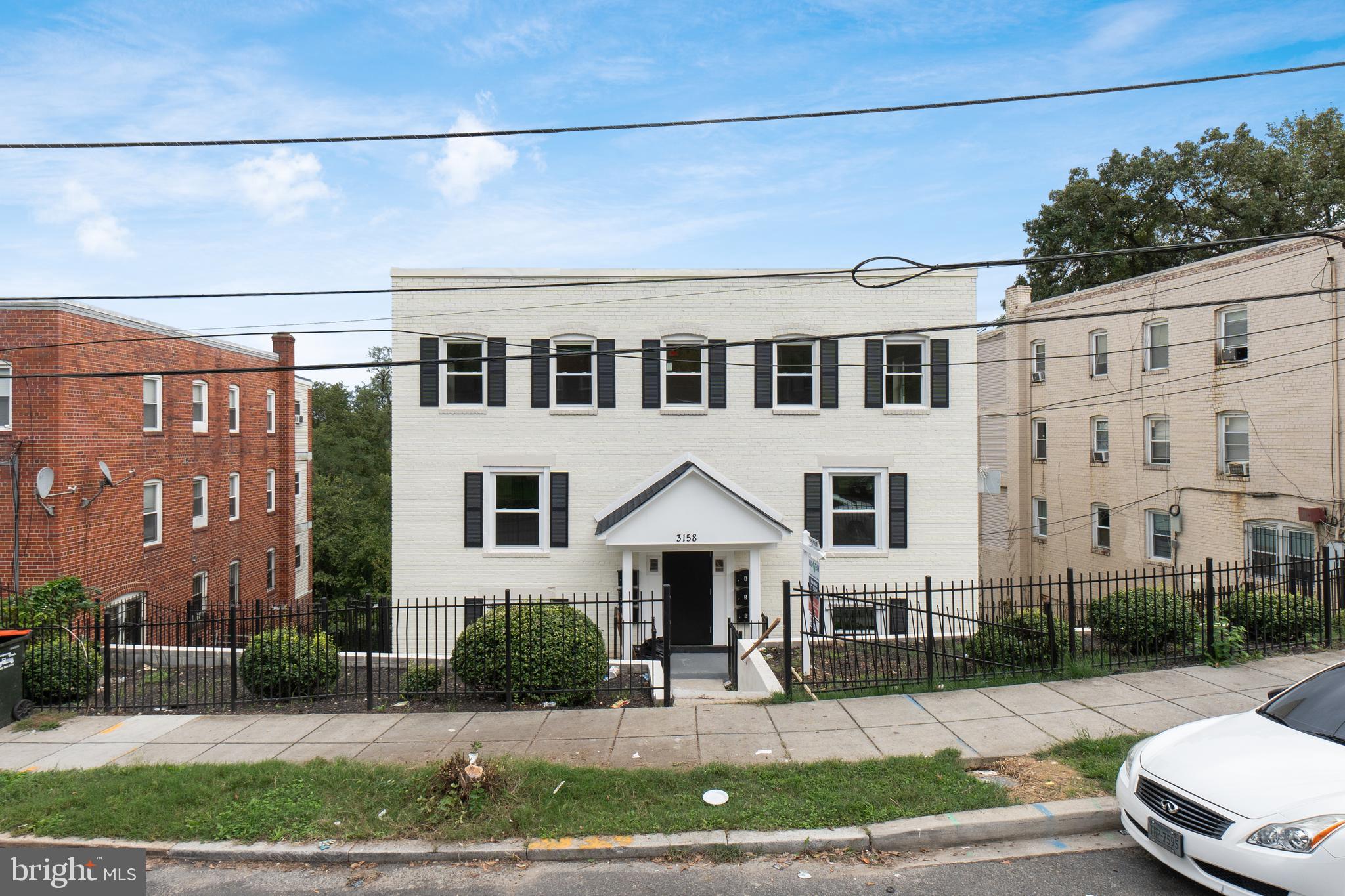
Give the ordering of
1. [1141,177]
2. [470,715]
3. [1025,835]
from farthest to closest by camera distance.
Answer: [1141,177] < [470,715] < [1025,835]

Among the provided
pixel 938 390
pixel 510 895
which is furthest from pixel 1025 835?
pixel 938 390

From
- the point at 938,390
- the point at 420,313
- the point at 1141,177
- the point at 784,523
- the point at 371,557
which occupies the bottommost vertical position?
the point at 371,557

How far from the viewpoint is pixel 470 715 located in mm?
9281

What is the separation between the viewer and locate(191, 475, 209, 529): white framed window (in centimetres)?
2280

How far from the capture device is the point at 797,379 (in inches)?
687

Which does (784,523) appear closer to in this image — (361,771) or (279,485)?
(361,771)

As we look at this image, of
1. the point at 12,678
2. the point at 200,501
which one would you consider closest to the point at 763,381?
the point at 12,678

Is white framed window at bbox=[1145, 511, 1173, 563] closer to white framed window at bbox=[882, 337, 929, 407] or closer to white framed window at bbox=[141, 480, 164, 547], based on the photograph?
white framed window at bbox=[882, 337, 929, 407]

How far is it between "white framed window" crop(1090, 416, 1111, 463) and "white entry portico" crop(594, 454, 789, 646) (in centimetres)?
Answer: 1316

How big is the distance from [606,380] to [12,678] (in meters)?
10.9

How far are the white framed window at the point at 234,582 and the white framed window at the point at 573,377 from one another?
1476 cm

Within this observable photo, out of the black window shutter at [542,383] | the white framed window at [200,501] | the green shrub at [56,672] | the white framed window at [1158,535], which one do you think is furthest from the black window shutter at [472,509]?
the white framed window at [1158,535]

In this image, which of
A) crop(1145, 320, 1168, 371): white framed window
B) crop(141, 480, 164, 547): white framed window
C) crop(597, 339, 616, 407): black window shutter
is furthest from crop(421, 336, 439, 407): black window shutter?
crop(1145, 320, 1168, 371): white framed window

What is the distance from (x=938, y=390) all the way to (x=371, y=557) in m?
24.1
